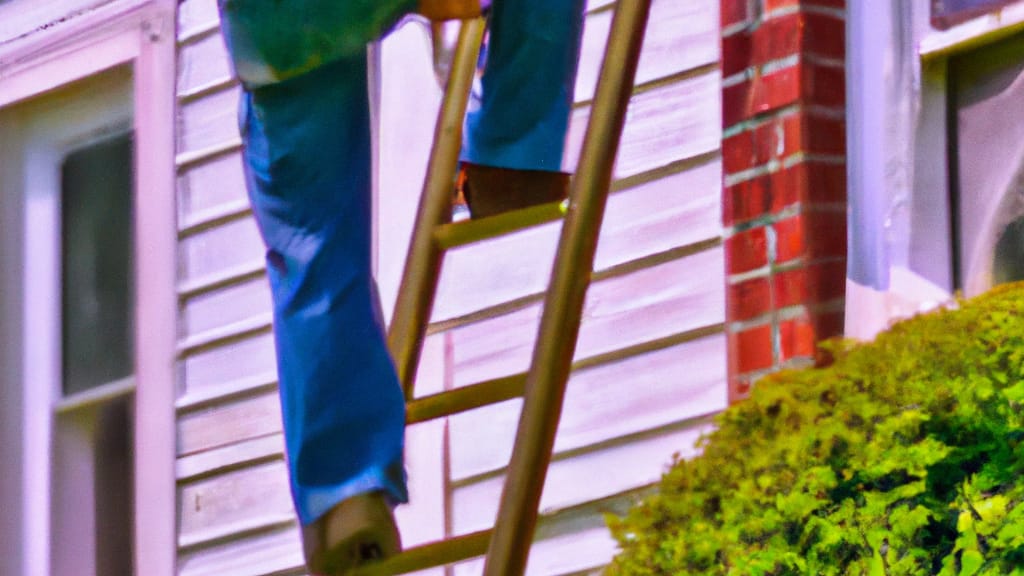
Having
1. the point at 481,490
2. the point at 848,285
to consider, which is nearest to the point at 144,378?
the point at 481,490

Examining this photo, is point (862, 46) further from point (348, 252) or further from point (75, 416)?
point (75, 416)

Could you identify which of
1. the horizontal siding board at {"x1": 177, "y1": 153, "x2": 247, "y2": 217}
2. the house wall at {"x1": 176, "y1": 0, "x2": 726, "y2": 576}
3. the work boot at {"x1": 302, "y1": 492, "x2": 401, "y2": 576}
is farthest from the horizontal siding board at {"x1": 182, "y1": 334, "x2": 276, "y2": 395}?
the work boot at {"x1": 302, "y1": 492, "x2": 401, "y2": 576}

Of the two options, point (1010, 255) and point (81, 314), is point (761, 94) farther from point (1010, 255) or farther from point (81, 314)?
point (81, 314)

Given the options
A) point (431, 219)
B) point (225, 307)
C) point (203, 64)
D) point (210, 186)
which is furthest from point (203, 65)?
point (431, 219)

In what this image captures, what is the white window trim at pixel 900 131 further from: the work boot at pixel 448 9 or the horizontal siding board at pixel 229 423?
the horizontal siding board at pixel 229 423

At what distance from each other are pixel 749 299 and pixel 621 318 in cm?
30

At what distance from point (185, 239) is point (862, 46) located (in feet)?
5.98

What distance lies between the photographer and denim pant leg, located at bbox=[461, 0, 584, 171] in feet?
11.3

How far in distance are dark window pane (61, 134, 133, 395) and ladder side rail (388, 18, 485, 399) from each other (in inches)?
60.5

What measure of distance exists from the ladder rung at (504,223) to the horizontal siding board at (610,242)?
15.3 inches

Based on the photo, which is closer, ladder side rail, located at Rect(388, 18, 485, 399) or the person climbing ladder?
the person climbing ladder

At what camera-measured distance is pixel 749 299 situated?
3404 mm

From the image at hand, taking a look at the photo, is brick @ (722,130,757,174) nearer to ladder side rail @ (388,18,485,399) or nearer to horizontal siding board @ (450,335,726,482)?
horizontal siding board @ (450,335,726,482)

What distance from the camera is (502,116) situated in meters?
3.46
